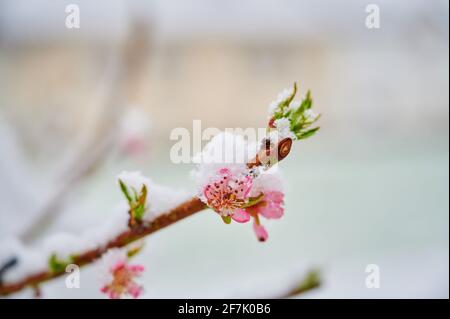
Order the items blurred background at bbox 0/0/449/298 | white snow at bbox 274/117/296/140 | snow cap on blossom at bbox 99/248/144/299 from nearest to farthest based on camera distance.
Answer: white snow at bbox 274/117/296/140
snow cap on blossom at bbox 99/248/144/299
blurred background at bbox 0/0/449/298

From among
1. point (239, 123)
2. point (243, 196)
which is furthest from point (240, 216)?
point (239, 123)

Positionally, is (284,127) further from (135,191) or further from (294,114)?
(135,191)

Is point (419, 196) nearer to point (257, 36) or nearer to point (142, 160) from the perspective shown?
point (257, 36)

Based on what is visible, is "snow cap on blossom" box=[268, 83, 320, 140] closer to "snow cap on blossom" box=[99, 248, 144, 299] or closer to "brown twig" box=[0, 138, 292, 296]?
"brown twig" box=[0, 138, 292, 296]

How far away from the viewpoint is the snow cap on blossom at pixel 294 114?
14.8 inches

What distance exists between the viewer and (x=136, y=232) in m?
0.44

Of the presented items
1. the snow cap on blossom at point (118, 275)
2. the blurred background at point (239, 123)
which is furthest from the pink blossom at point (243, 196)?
the blurred background at point (239, 123)

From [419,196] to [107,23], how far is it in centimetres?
294

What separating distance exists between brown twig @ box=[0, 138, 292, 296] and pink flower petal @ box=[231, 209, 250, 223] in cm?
3

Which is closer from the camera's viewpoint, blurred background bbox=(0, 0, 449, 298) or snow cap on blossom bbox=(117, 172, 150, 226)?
snow cap on blossom bbox=(117, 172, 150, 226)

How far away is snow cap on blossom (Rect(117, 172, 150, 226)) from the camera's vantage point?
16.8 inches

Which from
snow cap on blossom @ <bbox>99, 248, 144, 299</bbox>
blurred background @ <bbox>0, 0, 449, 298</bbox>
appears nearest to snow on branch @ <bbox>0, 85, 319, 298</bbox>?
snow cap on blossom @ <bbox>99, 248, 144, 299</bbox>

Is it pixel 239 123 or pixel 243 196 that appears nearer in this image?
pixel 243 196

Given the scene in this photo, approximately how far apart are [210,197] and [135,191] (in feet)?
0.31
